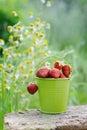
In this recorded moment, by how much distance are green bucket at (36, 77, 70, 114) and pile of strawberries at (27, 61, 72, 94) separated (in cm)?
2

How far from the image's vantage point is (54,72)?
1.97 m

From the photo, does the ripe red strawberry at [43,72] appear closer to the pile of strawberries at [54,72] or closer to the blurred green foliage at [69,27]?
the pile of strawberries at [54,72]

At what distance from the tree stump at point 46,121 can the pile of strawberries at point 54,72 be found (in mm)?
141

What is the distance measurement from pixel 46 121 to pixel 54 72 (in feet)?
0.81

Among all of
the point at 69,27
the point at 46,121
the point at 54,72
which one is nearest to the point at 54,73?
the point at 54,72

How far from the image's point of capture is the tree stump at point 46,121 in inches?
70.6

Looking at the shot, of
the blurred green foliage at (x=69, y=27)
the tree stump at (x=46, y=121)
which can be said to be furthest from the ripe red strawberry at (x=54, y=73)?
the blurred green foliage at (x=69, y=27)

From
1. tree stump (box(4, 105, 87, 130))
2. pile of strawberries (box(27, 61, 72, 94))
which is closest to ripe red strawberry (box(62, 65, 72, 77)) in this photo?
pile of strawberries (box(27, 61, 72, 94))

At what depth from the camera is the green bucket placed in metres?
1.98

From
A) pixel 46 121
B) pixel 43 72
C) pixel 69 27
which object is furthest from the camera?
pixel 69 27

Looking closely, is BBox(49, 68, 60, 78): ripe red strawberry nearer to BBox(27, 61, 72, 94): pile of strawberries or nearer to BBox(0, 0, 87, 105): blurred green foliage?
BBox(27, 61, 72, 94): pile of strawberries

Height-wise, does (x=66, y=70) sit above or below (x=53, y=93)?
above

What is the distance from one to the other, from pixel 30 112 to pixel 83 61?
3032 millimetres

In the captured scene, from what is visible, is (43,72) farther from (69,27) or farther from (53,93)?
(69,27)
